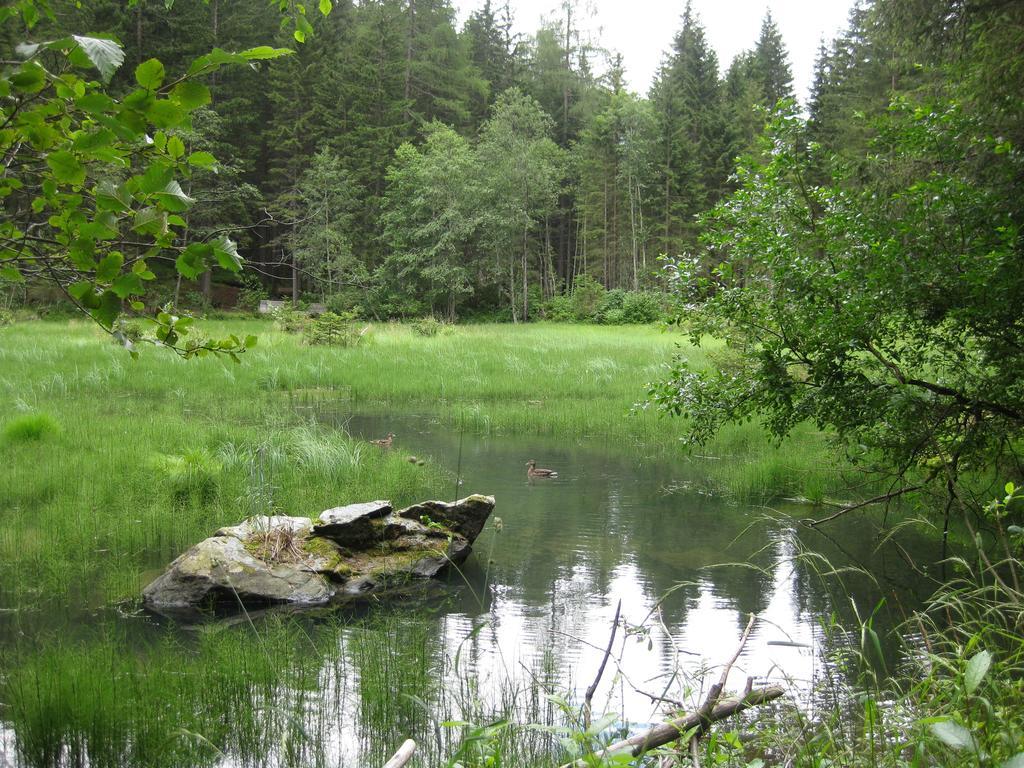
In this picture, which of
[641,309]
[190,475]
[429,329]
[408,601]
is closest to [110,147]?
[408,601]

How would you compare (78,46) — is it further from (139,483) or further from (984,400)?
(139,483)

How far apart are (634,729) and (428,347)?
62.4 ft

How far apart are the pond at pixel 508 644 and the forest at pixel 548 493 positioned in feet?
0.11

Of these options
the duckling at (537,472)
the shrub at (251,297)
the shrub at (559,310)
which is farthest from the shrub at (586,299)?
the duckling at (537,472)

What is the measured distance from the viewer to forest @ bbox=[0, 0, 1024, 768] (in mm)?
2576

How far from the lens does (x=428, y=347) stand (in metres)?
22.7

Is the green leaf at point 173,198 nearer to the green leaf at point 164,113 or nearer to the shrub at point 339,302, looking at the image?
the green leaf at point 164,113

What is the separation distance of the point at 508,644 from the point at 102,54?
4616mm

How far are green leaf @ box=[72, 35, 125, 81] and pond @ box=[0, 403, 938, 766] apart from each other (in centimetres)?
192

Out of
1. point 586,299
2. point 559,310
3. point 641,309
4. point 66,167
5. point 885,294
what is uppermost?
point 586,299

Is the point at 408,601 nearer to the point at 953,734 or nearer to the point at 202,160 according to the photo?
the point at 202,160

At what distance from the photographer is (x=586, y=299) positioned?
157 feet

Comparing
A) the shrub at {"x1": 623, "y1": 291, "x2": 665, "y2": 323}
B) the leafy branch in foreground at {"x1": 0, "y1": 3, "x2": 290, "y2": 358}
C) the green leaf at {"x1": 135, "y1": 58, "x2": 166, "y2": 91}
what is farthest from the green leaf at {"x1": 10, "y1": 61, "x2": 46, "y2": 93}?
the shrub at {"x1": 623, "y1": 291, "x2": 665, "y2": 323}

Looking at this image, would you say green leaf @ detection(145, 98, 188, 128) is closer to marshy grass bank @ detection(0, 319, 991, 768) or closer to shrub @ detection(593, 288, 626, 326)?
marshy grass bank @ detection(0, 319, 991, 768)
